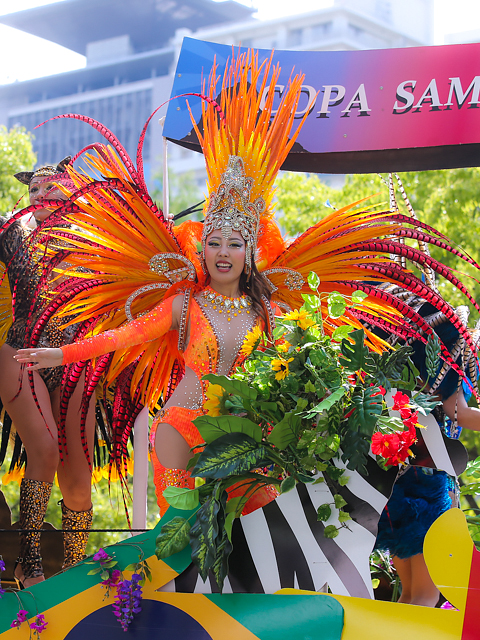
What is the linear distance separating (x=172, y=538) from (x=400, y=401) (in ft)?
2.74

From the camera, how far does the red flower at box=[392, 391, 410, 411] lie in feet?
6.72

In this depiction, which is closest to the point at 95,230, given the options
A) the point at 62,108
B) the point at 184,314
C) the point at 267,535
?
the point at 184,314

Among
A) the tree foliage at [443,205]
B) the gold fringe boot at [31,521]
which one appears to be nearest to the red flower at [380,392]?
the gold fringe boot at [31,521]

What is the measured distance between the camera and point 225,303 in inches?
115

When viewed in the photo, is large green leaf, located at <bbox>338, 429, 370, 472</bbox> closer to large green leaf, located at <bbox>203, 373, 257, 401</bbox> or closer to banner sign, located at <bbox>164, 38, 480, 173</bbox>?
large green leaf, located at <bbox>203, 373, 257, 401</bbox>

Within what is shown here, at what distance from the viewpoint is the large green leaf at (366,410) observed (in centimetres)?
203

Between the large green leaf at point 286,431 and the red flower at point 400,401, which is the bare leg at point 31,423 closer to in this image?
the large green leaf at point 286,431

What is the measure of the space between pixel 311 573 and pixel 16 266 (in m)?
2.47

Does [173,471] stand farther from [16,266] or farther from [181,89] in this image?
[181,89]

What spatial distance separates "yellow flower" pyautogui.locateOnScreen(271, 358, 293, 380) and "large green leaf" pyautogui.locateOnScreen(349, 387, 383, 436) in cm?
24

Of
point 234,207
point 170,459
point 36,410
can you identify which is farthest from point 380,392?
point 36,410

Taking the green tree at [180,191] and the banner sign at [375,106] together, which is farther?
the green tree at [180,191]

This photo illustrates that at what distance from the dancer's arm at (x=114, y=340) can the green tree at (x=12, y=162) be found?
7423 mm

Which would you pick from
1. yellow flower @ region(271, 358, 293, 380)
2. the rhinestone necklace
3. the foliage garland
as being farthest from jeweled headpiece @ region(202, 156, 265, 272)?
yellow flower @ region(271, 358, 293, 380)
